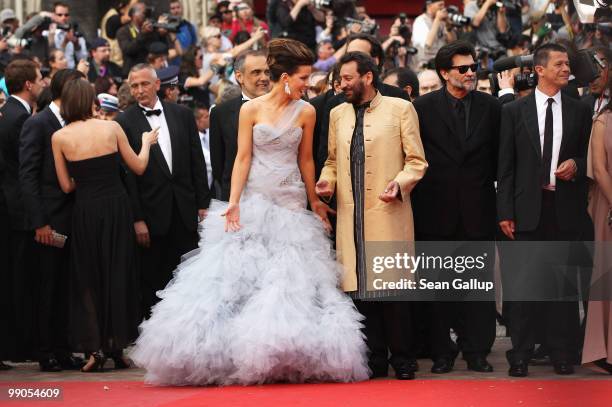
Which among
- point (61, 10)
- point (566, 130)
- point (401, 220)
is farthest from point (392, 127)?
point (61, 10)

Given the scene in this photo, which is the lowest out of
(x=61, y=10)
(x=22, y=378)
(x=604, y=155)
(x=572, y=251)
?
(x=22, y=378)

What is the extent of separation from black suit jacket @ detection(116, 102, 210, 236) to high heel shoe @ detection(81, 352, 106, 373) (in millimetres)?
978

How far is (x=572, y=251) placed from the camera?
328 inches

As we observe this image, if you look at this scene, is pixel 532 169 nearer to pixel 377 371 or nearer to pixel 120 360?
pixel 377 371

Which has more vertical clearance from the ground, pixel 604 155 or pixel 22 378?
→ pixel 604 155

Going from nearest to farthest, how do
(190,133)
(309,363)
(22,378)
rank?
1. (309,363)
2. (22,378)
3. (190,133)

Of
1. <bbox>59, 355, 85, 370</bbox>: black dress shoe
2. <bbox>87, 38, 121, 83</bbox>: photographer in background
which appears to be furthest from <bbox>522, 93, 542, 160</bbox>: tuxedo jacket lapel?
<bbox>87, 38, 121, 83</bbox>: photographer in background

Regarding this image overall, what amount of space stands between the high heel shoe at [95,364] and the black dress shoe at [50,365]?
249mm

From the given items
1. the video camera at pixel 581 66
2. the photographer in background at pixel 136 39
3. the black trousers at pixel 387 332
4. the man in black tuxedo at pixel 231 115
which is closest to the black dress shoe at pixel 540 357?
the black trousers at pixel 387 332

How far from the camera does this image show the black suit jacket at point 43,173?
29.3 ft

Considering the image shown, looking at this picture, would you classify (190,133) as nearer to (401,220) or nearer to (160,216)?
(160,216)

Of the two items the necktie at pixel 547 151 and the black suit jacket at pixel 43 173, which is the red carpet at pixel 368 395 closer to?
the necktie at pixel 547 151

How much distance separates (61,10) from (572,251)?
9.40m

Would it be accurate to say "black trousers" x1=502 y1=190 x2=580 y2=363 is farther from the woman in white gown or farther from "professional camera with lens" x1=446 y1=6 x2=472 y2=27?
"professional camera with lens" x1=446 y1=6 x2=472 y2=27
